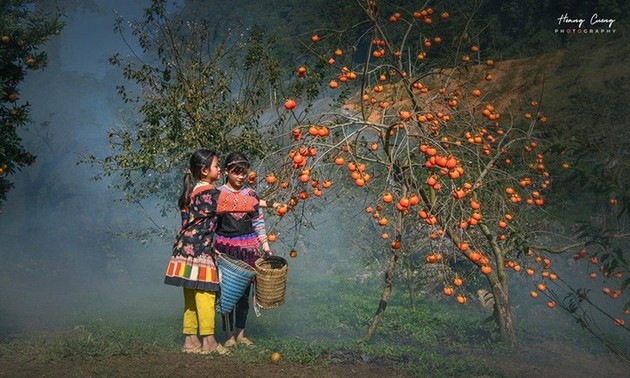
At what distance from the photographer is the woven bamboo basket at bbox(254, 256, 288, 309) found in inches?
156

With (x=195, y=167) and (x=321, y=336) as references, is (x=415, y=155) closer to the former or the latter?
(x=195, y=167)

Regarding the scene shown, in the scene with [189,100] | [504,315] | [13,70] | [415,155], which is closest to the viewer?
[415,155]

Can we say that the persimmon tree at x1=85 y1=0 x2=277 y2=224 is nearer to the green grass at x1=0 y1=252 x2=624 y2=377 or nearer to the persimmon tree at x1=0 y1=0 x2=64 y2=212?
the persimmon tree at x1=0 y1=0 x2=64 y2=212

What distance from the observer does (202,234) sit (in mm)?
3873

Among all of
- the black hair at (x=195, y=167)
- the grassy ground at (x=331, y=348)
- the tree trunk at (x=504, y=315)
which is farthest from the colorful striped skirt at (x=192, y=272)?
the tree trunk at (x=504, y=315)

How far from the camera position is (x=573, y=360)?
15.5 feet

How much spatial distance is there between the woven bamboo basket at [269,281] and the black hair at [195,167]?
2.27 feet

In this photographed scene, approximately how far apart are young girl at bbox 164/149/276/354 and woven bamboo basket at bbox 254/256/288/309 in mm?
313

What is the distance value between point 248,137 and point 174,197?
2374 millimetres

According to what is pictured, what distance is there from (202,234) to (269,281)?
0.58 metres

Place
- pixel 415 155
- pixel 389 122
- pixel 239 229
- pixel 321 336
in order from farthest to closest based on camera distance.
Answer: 1. pixel 321 336
2. pixel 415 155
3. pixel 389 122
4. pixel 239 229

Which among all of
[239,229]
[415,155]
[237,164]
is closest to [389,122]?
[415,155]

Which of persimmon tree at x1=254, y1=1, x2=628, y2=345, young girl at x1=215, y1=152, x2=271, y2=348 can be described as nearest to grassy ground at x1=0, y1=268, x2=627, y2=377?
persimmon tree at x1=254, y1=1, x2=628, y2=345

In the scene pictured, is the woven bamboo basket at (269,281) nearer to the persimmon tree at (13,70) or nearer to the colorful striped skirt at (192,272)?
the colorful striped skirt at (192,272)
